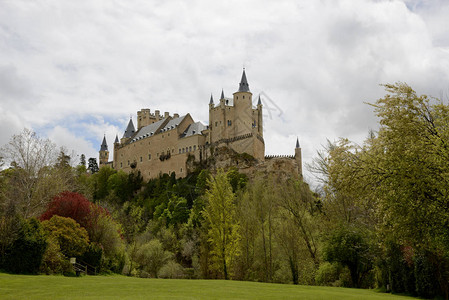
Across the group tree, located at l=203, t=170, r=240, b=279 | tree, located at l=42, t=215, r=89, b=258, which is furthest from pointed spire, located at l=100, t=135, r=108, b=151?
tree, located at l=42, t=215, r=89, b=258

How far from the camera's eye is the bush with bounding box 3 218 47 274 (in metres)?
21.5

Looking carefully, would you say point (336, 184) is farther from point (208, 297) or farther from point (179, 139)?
point (179, 139)

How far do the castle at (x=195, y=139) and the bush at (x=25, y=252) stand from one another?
1947 inches

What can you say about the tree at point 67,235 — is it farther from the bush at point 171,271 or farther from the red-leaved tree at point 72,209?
the bush at point 171,271

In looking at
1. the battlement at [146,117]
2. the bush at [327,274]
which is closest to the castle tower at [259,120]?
the battlement at [146,117]

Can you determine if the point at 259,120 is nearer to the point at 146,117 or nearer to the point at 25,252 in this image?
the point at 146,117

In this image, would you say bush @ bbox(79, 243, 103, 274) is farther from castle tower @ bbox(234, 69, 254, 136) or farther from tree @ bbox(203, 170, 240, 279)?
castle tower @ bbox(234, 69, 254, 136)

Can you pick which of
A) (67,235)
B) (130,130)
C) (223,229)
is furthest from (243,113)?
(67,235)

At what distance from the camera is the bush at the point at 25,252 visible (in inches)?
848

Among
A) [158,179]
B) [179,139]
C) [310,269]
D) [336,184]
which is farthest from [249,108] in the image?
[336,184]

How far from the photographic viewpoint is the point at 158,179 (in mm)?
83938

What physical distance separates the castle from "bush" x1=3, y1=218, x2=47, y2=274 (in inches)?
1947

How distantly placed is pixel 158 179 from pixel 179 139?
945 centimetres

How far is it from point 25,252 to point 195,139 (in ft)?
191
